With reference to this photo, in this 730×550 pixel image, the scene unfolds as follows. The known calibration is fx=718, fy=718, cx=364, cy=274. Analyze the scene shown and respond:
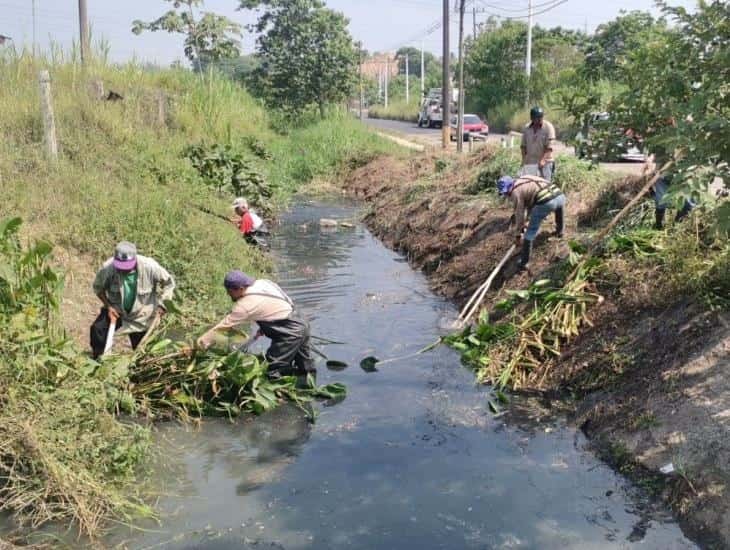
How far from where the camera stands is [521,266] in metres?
10.1

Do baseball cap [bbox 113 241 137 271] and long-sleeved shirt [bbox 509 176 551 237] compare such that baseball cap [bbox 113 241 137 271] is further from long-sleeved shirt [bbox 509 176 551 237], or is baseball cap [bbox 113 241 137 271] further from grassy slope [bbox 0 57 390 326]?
long-sleeved shirt [bbox 509 176 551 237]

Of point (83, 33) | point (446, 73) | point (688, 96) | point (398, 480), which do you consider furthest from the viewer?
point (446, 73)

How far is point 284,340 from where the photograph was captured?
754 cm

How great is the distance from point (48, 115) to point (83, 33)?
8563 mm

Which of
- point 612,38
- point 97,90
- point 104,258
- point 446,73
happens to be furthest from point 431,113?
point 104,258

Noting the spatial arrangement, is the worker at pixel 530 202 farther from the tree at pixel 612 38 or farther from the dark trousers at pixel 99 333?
the tree at pixel 612 38

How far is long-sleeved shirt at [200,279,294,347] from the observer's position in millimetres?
7086

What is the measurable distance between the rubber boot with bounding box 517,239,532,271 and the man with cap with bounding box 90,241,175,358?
4.94 meters

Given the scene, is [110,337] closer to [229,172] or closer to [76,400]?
[76,400]

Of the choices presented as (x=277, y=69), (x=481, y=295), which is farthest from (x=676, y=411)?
(x=277, y=69)

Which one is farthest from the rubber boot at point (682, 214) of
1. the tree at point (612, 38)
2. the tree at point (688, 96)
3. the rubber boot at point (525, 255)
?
the tree at point (612, 38)

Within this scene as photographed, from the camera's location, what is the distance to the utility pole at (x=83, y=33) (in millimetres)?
16719

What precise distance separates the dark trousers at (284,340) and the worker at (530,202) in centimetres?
383

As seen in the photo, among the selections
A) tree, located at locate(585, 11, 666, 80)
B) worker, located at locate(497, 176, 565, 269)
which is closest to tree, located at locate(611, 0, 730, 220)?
worker, located at locate(497, 176, 565, 269)
